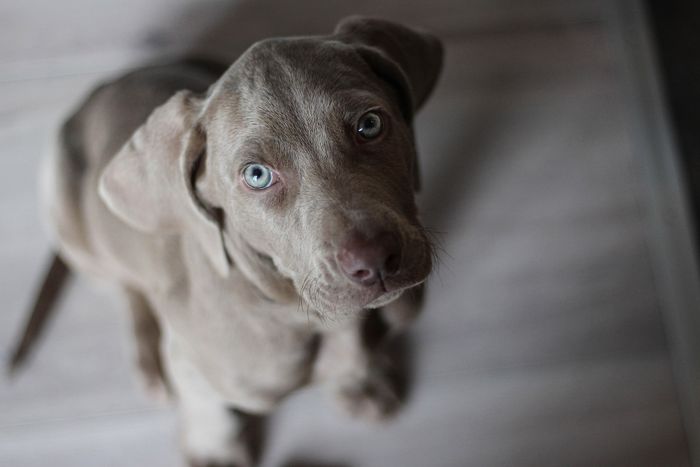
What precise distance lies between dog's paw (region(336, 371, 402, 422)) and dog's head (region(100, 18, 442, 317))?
0.78 meters

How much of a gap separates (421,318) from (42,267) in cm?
124

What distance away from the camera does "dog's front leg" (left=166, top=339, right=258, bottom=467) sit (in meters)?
1.90

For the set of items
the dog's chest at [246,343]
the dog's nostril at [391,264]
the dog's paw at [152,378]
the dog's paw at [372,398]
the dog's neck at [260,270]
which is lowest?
the dog's paw at [372,398]

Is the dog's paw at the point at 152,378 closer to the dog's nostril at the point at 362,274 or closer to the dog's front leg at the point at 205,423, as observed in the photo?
the dog's front leg at the point at 205,423

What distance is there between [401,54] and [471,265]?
0.96 m

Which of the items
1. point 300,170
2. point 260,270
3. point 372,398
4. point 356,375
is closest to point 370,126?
point 300,170

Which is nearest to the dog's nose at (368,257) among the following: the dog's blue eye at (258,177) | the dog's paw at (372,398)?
the dog's blue eye at (258,177)

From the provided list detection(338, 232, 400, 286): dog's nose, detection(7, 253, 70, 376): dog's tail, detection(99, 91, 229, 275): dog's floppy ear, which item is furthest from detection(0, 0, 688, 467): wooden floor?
detection(338, 232, 400, 286): dog's nose

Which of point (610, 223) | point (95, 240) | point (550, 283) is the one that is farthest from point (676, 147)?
point (95, 240)

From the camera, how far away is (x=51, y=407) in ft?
7.41

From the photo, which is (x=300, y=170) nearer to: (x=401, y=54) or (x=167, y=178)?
(x=167, y=178)

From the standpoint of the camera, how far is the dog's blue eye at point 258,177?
1354 mm

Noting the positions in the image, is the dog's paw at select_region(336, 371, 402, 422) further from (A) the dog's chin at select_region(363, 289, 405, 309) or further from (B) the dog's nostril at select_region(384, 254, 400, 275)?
(B) the dog's nostril at select_region(384, 254, 400, 275)

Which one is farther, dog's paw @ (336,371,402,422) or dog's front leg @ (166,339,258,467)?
dog's paw @ (336,371,402,422)
